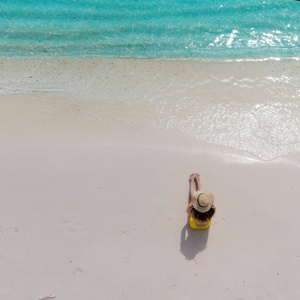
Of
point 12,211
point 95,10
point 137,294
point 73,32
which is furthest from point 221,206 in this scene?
point 95,10

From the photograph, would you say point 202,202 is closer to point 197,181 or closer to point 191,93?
point 197,181

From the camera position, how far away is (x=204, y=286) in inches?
188

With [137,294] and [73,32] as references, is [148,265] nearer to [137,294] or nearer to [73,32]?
[137,294]

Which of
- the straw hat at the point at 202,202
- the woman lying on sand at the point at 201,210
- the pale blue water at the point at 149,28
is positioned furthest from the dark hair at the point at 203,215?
the pale blue water at the point at 149,28

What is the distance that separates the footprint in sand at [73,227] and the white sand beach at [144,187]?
→ 0.7 inches

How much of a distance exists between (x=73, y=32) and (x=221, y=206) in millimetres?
7213

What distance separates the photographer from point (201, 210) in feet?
15.4

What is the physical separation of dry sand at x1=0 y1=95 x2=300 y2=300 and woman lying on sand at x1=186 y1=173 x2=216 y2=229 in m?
0.27

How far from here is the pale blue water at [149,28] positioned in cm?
856

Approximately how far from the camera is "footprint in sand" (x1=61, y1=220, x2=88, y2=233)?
5.18 m

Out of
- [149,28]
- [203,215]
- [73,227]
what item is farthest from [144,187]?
[149,28]

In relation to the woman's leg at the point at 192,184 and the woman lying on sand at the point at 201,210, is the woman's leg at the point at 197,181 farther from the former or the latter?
the woman lying on sand at the point at 201,210

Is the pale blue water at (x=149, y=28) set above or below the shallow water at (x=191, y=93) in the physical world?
above

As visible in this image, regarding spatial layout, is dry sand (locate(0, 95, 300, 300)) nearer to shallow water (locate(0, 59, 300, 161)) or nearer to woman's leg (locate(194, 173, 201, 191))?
woman's leg (locate(194, 173, 201, 191))
